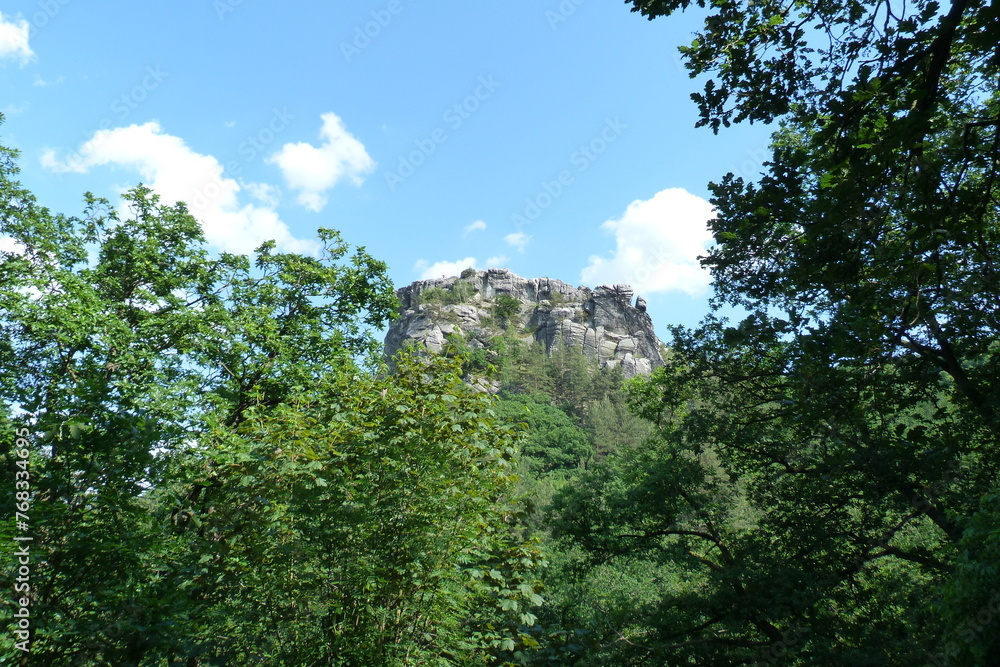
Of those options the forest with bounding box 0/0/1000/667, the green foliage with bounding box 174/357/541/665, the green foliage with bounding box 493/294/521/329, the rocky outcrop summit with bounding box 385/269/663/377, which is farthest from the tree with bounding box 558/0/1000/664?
the green foliage with bounding box 493/294/521/329

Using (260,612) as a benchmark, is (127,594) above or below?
above

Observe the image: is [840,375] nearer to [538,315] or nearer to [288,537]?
[288,537]

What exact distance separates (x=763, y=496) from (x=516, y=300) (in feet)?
307

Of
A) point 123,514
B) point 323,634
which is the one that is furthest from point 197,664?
point 123,514

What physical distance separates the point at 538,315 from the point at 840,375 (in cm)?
9507

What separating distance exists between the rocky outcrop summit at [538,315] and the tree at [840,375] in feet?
239

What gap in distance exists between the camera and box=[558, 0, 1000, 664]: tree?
11.9 ft

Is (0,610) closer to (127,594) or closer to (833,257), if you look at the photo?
(127,594)

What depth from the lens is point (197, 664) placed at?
158 inches

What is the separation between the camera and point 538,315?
101m

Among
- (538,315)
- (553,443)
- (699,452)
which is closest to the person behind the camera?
(699,452)

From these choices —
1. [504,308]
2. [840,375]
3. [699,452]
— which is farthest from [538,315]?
[840,375]

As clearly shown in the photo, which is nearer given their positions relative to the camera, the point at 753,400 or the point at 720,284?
the point at 720,284

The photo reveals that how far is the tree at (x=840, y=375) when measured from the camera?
363 centimetres
